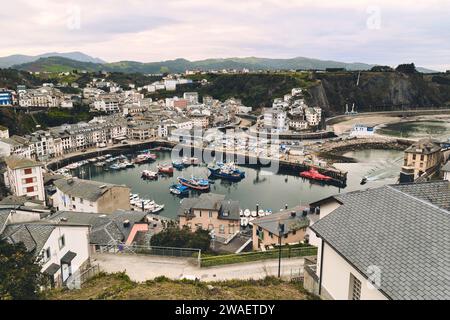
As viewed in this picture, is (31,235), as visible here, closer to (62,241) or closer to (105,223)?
(62,241)

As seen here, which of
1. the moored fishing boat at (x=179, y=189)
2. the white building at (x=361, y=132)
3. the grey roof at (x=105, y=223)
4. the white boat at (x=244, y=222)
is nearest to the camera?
the grey roof at (x=105, y=223)

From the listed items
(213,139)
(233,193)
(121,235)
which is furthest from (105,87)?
(121,235)

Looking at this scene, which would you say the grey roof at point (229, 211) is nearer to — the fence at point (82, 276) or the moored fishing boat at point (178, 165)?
the fence at point (82, 276)

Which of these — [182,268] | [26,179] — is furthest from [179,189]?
[182,268]

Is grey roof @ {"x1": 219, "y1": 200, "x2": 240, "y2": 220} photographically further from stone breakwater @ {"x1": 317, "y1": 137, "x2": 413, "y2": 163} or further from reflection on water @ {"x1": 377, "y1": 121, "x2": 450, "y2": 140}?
reflection on water @ {"x1": 377, "y1": 121, "x2": 450, "y2": 140}

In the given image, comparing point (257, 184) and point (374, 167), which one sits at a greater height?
point (374, 167)

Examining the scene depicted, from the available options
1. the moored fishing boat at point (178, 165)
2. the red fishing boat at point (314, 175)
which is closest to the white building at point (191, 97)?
the moored fishing boat at point (178, 165)
